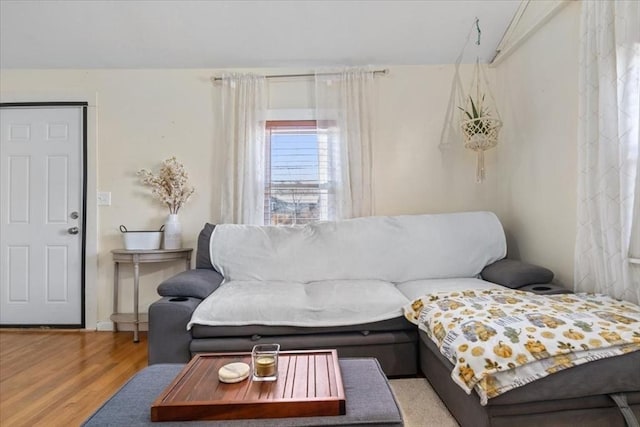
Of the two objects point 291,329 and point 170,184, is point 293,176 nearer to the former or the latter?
point 170,184

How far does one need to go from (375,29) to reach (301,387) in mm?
2783

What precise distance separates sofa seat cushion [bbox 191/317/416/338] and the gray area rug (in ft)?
0.99

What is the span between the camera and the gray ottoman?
3.65 ft

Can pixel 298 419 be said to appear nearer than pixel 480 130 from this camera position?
Yes

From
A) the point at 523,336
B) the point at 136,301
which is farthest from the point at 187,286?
the point at 523,336

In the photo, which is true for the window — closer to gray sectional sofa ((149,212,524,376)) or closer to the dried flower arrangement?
the dried flower arrangement

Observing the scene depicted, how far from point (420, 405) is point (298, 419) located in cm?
105

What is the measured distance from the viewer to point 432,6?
288 cm

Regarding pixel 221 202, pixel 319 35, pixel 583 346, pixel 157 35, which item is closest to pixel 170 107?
pixel 157 35

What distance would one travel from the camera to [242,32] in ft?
9.99

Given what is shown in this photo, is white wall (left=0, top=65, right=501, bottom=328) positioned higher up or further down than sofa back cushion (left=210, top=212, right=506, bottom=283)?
higher up

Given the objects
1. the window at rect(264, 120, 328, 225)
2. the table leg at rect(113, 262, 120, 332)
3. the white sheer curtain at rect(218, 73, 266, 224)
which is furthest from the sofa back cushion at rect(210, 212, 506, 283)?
the table leg at rect(113, 262, 120, 332)

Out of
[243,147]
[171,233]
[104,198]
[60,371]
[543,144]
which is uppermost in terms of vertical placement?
[243,147]

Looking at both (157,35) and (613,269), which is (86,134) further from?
(613,269)
